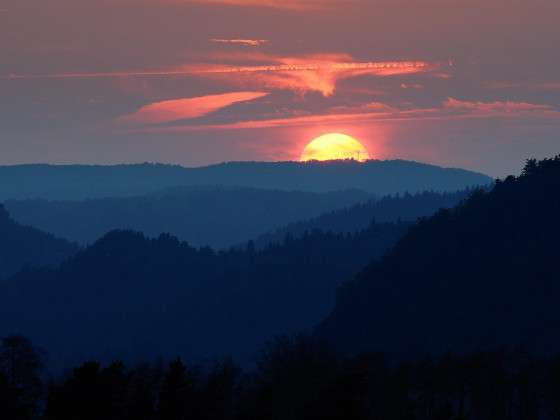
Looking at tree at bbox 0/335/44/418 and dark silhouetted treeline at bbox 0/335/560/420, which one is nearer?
dark silhouetted treeline at bbox 0/335/560/420

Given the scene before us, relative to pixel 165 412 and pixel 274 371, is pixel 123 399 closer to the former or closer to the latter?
pixel 165 412

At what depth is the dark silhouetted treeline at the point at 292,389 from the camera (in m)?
98.3

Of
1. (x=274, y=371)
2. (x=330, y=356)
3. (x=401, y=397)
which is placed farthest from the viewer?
(x=330, y=356)

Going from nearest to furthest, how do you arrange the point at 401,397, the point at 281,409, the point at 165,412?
the point at 165,412, the point at 281,409, the point at 401,397

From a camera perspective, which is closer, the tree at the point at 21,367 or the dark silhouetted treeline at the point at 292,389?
the dark silhouetted treeline at the point at 292,389

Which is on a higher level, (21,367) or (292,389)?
(292,389)

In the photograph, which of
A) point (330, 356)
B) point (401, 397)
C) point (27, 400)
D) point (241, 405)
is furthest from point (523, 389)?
point (27, 400)

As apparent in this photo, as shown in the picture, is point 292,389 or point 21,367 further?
point 292,389

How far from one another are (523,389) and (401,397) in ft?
49.2

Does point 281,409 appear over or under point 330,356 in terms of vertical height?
under

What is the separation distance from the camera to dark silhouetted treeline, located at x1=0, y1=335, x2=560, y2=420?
9831 centimetres

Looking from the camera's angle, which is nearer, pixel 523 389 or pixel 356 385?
pixel 356 385

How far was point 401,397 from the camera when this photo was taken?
5566 inches

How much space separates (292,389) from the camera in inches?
5536
